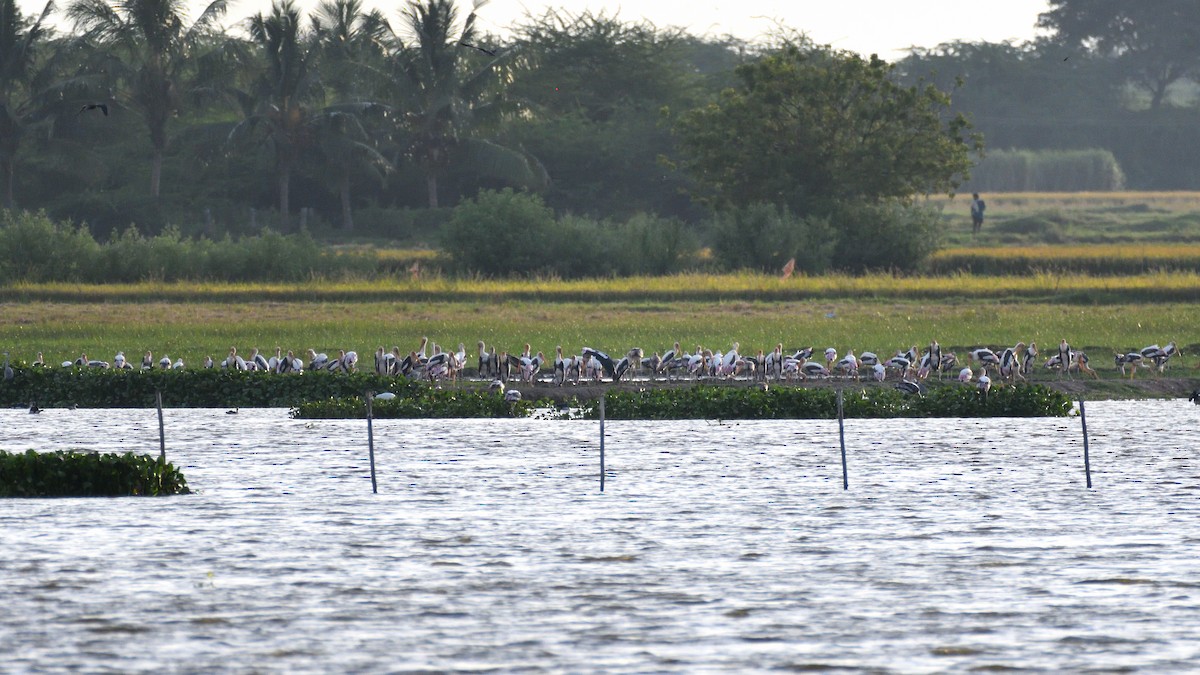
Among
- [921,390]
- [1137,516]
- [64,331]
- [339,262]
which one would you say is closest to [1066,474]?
[1137,516]

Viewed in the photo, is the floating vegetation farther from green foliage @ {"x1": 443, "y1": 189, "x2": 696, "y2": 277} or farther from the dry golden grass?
the dry golden grass

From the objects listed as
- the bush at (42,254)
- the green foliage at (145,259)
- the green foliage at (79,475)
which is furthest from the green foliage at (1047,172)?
the green foliage at (79,475)

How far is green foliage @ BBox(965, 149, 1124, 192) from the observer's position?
92.6 meters

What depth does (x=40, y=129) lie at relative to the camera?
200 ft

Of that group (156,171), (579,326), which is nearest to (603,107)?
(156,171)

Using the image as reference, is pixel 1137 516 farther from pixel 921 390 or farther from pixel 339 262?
pixel 339 262

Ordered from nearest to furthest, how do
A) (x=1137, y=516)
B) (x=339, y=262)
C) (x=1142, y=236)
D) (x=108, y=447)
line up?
(x=1137, y=516), (x=108, y=447), (x=339, y=262), (x=1142, y=236)

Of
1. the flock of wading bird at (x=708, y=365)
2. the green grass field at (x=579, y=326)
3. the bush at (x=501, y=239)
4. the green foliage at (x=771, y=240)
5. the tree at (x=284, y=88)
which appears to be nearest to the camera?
the flock of wading bird at (x=708, y=365)

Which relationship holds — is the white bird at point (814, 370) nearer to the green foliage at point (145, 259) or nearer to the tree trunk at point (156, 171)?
the green foliage at point (145, 259)

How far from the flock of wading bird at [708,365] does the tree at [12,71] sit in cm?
3129

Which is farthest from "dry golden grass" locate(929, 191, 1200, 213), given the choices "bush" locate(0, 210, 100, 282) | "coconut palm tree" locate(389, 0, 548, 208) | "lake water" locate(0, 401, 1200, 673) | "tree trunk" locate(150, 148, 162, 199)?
"lake water" locate(0, 401, 1200, 673)

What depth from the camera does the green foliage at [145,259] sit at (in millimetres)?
49344

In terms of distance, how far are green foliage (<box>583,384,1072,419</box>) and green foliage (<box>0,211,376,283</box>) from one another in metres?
24.3

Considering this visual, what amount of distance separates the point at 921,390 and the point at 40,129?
39.9 metres
